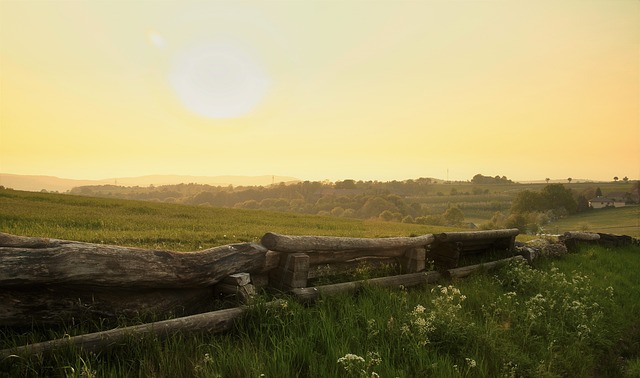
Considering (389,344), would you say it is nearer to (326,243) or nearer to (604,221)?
(326,243)

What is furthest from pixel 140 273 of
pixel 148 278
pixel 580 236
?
pixel 580 236

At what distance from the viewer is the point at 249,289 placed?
4.99 m

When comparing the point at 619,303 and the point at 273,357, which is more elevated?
the point at 273,357

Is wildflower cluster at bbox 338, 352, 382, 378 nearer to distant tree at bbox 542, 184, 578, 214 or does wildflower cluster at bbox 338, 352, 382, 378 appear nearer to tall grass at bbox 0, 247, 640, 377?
tall grass at bbox 0, 247, 640, 377

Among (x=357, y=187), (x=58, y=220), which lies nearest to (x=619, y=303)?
(x=58, y=220)

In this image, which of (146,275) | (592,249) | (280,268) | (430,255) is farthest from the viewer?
(592,249)

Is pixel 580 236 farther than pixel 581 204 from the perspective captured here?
No

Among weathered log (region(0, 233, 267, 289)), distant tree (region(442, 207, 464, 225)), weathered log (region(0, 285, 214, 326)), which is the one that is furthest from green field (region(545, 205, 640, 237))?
weathered log (region(0, 285, 214, 326))

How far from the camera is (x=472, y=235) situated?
8820 mm

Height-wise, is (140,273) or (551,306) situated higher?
(140,273)

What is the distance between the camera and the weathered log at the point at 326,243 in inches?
214

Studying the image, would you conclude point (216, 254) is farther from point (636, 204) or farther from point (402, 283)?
point (636, 204)

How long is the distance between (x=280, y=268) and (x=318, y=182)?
146944 millimetres

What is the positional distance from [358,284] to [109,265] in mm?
3579
